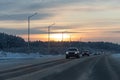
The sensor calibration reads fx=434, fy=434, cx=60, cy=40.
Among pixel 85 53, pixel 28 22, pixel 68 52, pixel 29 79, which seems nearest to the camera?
pixel 29 79

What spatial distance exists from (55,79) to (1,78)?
3166mm

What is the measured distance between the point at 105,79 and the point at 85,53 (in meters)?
96.5

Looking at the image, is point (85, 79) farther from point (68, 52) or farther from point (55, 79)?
point (68, 52)

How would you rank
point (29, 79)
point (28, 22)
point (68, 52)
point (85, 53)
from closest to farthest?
1. point (29, 79)
2. point (68, 52)
3. point (28, 22)
4. point (85, 53)

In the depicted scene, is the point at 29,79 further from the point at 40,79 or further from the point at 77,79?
the point at 77,79

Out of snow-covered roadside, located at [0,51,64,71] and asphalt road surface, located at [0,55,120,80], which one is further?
snow-covered roadside, located at [0,51,64,71]

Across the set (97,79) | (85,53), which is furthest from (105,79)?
(85,53)

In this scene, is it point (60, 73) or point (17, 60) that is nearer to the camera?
point (60, 73)

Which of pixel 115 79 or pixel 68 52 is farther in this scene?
pixel 68 52

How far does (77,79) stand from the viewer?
24.4 metres

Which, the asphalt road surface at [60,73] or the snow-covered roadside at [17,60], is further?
the snow-covered roadside at [17,60]

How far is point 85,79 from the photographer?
24484mm

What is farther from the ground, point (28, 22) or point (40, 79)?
point (28, 22)

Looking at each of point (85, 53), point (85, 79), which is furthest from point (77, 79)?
point (85, 53)
